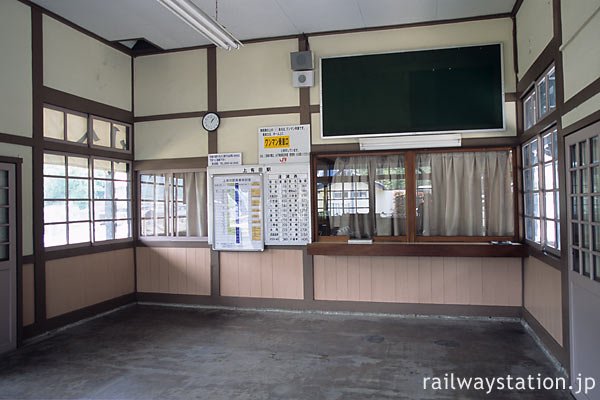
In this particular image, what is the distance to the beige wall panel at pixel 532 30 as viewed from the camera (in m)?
3.55

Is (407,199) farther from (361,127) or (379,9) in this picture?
(379,9)

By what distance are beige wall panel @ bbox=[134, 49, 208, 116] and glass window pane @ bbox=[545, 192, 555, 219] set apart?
422cm

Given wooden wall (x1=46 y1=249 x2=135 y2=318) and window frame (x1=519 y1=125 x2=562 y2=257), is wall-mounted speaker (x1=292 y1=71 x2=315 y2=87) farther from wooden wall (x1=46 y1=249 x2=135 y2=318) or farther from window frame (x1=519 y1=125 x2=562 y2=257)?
wooden wall (x1=46 y1=249 x2=135 y2=318)

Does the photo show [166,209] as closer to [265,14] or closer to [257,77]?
[257,77]

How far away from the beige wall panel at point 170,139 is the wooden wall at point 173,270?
1.34 m

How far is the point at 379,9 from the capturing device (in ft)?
15.2

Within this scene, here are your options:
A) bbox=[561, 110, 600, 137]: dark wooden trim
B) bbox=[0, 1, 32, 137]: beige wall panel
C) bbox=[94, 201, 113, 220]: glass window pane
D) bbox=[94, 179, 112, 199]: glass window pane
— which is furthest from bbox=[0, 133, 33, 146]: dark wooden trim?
bbox=[561, 110, 600, 137]: dark wooden trim

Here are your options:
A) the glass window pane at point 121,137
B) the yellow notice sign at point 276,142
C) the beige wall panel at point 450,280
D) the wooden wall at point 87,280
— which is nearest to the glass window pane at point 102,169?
the glass window pane at point 121,137

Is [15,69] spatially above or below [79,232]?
above

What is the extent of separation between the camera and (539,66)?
380 centimetres

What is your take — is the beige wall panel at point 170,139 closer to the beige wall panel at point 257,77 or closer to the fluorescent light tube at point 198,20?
the beige wall panel at point 257,77

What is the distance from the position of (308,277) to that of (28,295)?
3.13m

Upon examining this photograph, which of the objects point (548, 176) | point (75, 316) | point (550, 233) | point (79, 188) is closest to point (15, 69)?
point (79, 188)

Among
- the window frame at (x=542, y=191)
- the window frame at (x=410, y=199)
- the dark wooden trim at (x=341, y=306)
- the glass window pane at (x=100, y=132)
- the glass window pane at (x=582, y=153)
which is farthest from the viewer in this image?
the glass window pane at (x=100, y=132)
